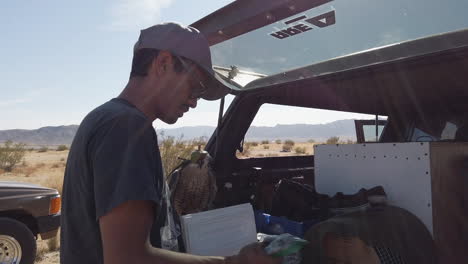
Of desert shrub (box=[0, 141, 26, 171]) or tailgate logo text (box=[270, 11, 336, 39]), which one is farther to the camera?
desert shrub (box=[0, 141, 26, 171])

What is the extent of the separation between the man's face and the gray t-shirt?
13 centimetres

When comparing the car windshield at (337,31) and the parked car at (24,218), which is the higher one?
the car windshield at (337,31)

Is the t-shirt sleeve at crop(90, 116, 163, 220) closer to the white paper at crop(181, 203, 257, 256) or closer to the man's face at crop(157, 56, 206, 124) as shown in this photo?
the man's face at crop(157, 56, 206, 124)

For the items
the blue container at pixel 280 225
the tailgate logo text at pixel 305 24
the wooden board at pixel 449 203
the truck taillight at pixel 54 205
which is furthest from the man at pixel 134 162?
the truck taillight at pixel 54 205

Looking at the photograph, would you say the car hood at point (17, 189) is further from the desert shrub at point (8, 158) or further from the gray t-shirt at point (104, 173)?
the desert shrub at point (8, 158)

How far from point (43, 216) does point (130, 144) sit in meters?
4.64

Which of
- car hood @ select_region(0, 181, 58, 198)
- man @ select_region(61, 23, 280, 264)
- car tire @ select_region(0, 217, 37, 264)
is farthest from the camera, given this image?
car hood @ select_region(0, 181, 58, 198)

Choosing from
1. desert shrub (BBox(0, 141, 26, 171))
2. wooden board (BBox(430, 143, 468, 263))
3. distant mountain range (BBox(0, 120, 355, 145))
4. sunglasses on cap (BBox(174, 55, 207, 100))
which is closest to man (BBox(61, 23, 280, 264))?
sunglasses on cap (BBox(174, 55, 207, 100))

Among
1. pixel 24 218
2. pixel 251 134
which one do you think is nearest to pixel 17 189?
pixel 24 218

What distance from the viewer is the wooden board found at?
6.79 ft

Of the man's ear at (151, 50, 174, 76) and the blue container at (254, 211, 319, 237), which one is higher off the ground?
the man's ear at (151, 50, 174, 76)

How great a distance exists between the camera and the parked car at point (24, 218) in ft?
15.7

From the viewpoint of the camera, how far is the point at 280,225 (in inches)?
94.7

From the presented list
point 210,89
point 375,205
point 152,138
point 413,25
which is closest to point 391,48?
point 413,25
